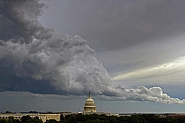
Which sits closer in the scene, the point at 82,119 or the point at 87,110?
the point at 82,119

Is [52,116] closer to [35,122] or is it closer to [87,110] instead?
[87,110]

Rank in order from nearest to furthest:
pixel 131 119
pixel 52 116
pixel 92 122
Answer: pixel 92 122 < pixel 131 119 < pixel 52 116

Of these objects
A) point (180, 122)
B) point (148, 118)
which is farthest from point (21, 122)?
point (180, 122)

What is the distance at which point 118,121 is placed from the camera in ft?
472

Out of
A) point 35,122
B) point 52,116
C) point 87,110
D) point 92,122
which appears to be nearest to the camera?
point 92,122

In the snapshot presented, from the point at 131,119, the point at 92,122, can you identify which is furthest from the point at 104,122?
the point at 131,119

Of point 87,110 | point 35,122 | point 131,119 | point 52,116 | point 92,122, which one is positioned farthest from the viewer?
point 87,110

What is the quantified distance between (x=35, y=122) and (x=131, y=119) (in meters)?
40.4

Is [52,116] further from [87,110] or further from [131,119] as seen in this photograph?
[131,119]

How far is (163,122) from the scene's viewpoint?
155m

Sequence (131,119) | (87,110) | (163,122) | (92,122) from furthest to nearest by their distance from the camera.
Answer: (87,110) → (163,122) → (131,119) → (92,122)

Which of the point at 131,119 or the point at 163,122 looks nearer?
the point at 131,119

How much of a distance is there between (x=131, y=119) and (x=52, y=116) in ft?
201

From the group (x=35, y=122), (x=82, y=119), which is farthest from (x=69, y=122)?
(x=35, y=122)
